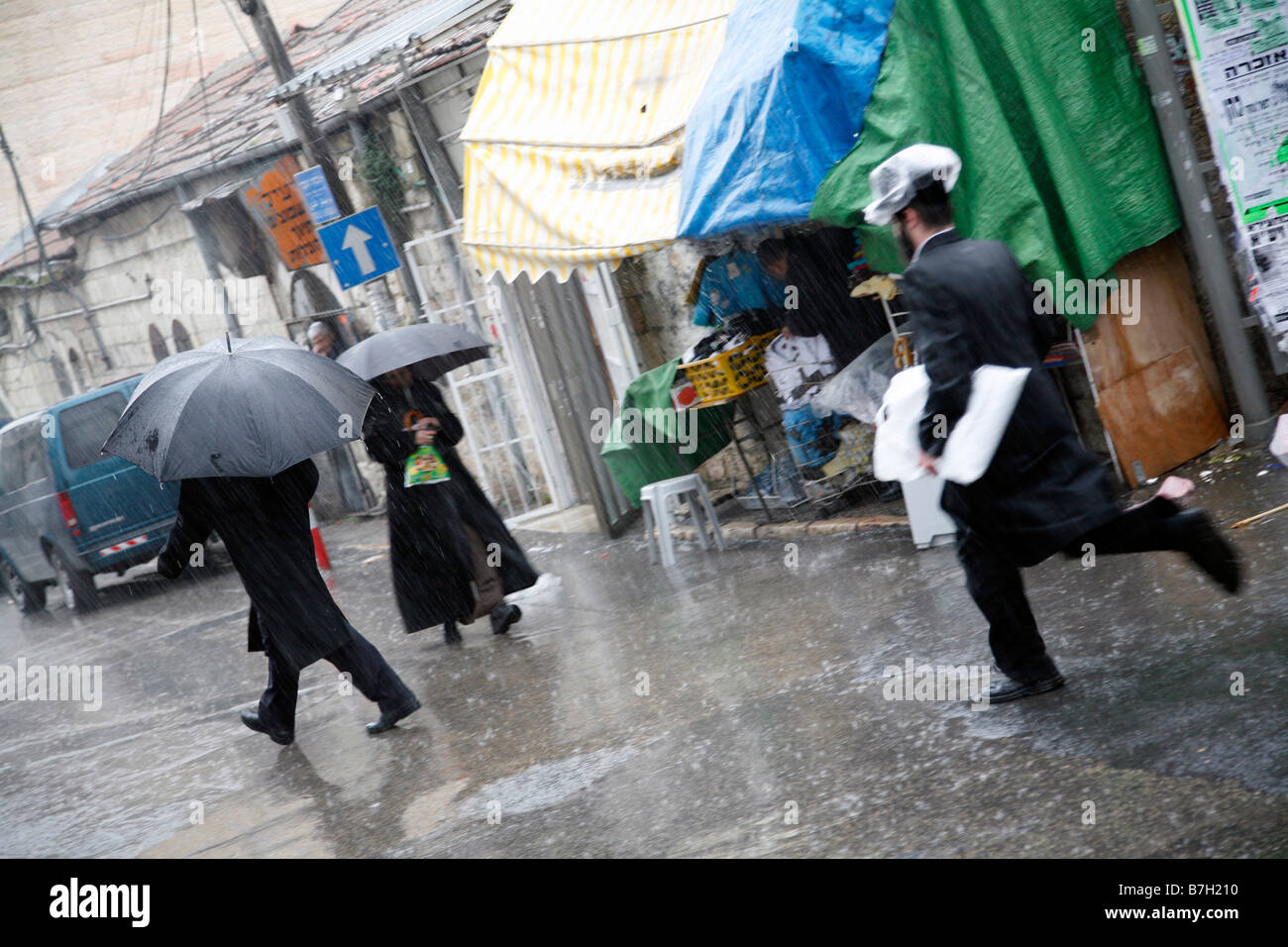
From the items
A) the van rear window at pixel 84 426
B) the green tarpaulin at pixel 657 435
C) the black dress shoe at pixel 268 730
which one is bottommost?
the black dress shoe at pixel 268 730

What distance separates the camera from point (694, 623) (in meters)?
7.15

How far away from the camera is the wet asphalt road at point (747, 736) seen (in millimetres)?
3725

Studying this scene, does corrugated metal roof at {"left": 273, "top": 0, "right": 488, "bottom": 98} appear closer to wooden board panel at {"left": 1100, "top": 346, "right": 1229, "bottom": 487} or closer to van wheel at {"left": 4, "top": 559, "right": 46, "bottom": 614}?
wooden board panel at {"left": 1100, "top": 346, "right": 1229, "bottom": 487}

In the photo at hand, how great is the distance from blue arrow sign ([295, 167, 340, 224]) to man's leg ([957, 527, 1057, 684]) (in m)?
9.93

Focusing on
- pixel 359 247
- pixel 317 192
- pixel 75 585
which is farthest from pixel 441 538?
pixel 75 585

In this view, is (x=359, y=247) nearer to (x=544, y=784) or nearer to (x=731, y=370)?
(x=731, y=370)

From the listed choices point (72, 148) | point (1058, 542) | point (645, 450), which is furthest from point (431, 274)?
point (72, 148)

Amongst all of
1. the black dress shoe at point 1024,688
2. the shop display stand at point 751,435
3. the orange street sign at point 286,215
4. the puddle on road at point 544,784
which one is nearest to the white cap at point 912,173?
the black dress shoe at point 1024,688

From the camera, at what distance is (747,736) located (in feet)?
16.4

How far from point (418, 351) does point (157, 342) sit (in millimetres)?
16383

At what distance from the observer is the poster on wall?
6.15 metres

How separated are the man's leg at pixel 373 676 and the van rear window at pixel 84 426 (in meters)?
9.47

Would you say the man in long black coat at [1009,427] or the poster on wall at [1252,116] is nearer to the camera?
the man in long black coat at [1009,427]

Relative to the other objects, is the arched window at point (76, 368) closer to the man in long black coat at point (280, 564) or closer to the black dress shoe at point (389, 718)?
the man in long black coat at point (280, 564)
